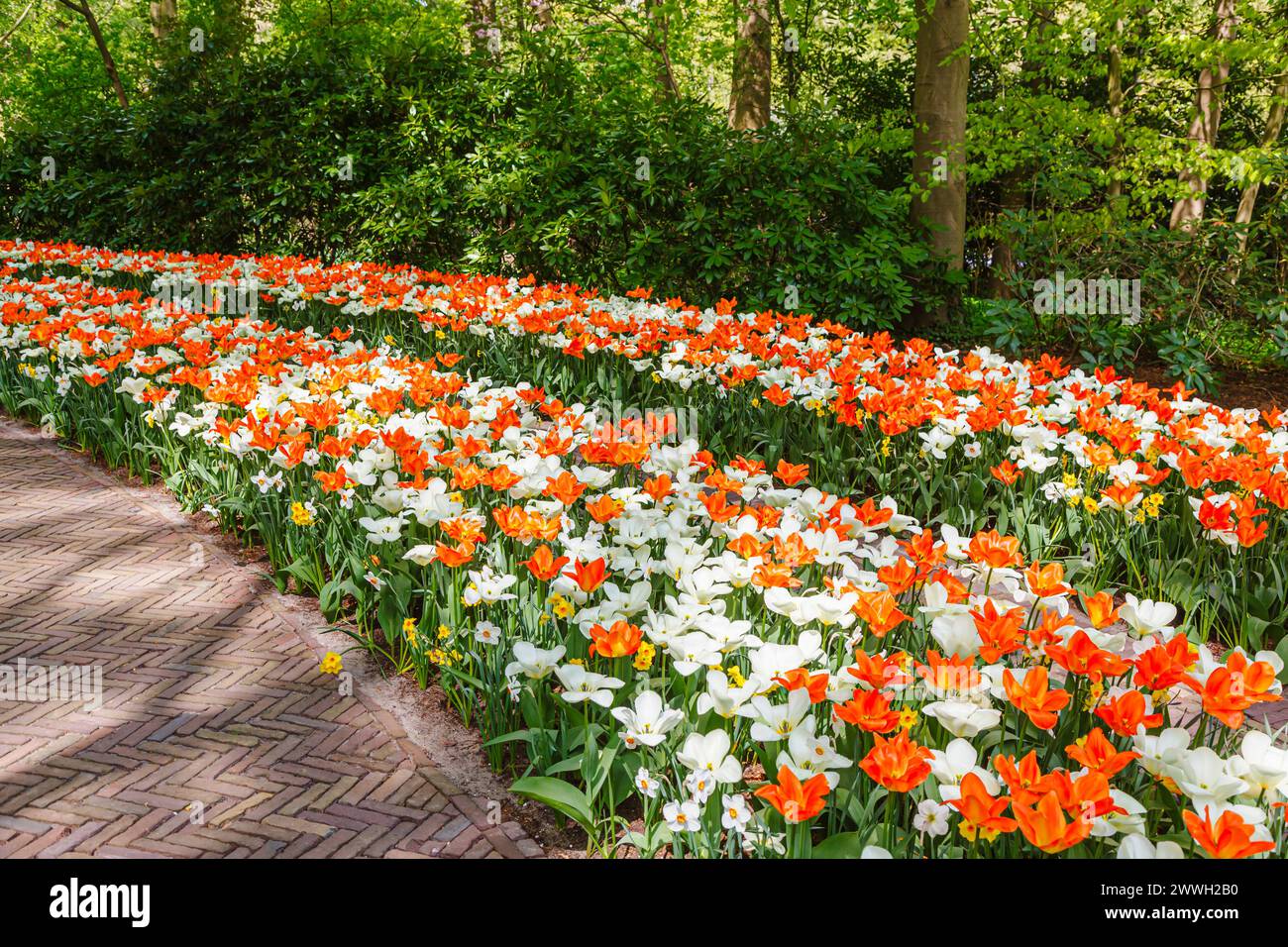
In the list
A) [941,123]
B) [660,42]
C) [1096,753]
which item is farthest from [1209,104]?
[1096,753]

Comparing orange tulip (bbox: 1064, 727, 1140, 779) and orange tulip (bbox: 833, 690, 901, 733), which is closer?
orange tulip (bbox: 1064, 727, 1140, 779)

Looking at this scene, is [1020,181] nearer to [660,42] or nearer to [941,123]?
[941,123]

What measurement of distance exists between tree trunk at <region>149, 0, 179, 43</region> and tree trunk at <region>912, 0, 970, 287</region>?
1088 centimetres

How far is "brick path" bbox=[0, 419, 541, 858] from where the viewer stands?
2.35m

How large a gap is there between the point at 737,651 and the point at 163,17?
1652cm

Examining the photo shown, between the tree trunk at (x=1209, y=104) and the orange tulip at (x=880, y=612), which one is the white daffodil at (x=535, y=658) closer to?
the orange tulip at (x=880, y=612)

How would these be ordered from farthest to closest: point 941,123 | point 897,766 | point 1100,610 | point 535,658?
point 941,123
point 535,658
point 1100,610
point 897,766

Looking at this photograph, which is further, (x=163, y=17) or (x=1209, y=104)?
(x=163, y=17)

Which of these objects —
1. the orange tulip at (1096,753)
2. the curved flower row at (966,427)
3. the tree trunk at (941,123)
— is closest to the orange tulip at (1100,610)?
the orange tulip at (1096,753)

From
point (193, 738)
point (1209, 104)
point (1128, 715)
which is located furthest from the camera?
point (1209, 104)

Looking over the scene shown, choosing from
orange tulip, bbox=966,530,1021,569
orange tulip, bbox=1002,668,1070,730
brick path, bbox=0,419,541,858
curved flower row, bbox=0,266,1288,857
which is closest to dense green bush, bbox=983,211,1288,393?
curved flower row, bbox=0,266,1288,857

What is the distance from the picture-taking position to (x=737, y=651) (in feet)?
8.50

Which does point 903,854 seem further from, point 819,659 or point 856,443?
point 856,443

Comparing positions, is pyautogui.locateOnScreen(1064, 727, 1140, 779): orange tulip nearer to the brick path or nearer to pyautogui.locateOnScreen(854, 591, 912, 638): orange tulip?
pyautogui.locateOnScreen(854, 591, 912, 638): orange tulip
